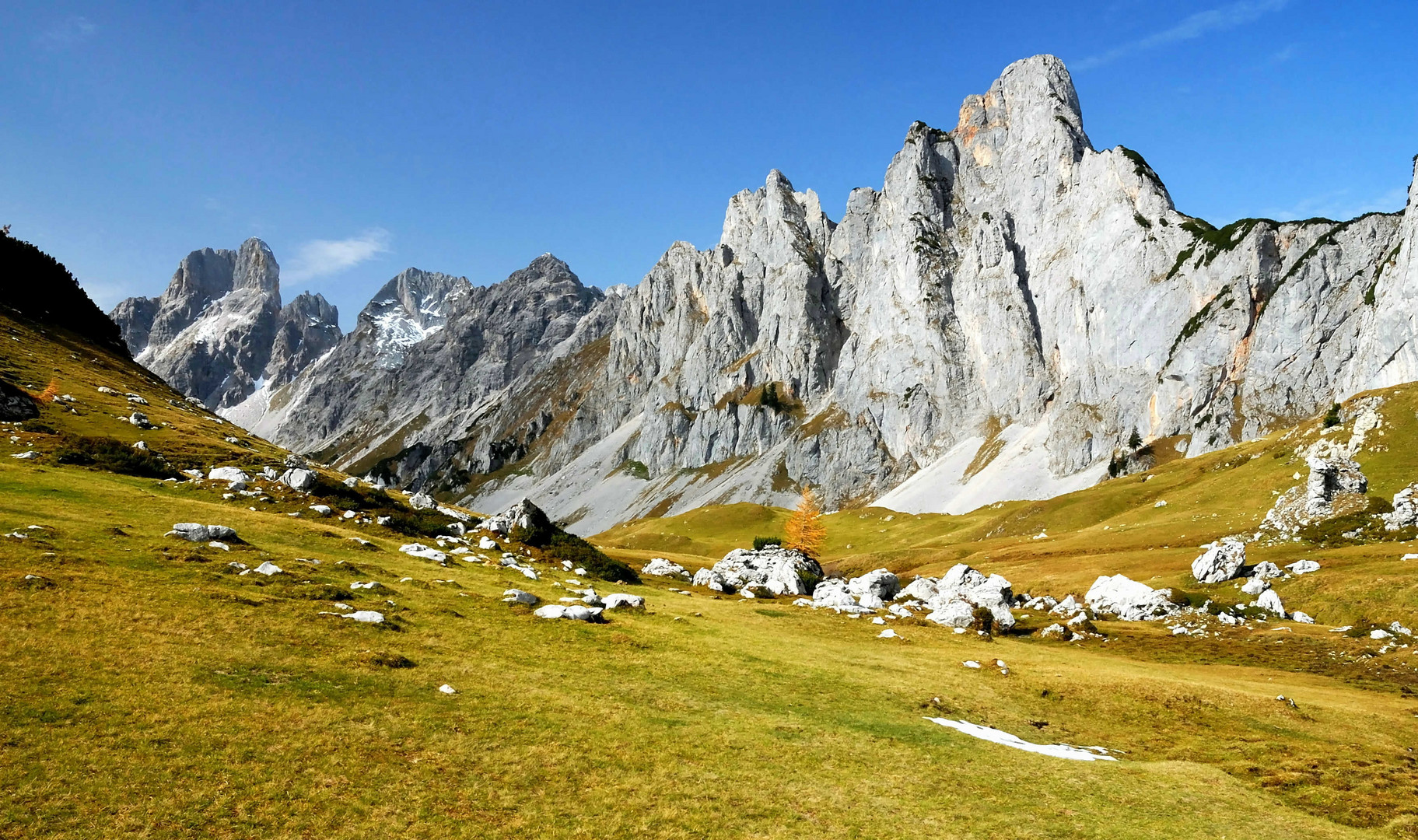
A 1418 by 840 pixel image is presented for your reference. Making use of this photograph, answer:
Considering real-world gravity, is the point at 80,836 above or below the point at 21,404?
below

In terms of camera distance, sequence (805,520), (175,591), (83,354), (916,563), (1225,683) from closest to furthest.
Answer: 1. (175,591)
2. (1225,683)
3. (83,354)
4. (916,563)
5. (805,520)

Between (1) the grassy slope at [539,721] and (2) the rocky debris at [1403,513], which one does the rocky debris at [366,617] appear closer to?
(1) the grassy slope at [539,721]

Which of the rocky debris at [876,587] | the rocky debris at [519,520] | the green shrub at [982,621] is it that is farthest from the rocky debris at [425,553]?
the green shrub at [982,621]

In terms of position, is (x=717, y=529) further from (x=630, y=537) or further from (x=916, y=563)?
(x=916, y=563)

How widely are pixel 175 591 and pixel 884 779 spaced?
24.5 meters

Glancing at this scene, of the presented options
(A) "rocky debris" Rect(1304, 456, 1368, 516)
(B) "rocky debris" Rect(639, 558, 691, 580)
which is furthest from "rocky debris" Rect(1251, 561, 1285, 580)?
(B) "rocky debris" Rect(639, 558, 691, 580)

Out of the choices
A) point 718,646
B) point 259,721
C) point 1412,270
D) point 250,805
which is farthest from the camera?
point 1412,270

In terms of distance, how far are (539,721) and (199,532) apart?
23.3 m

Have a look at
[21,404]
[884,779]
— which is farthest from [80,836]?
[21,404]

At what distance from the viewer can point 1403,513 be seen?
69.4 metres

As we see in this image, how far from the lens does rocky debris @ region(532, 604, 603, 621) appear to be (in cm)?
3178

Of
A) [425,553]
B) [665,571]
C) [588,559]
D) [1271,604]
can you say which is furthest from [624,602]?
[1271,604]

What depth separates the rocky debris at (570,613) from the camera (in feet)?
104

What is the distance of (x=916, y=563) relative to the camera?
112 metres
